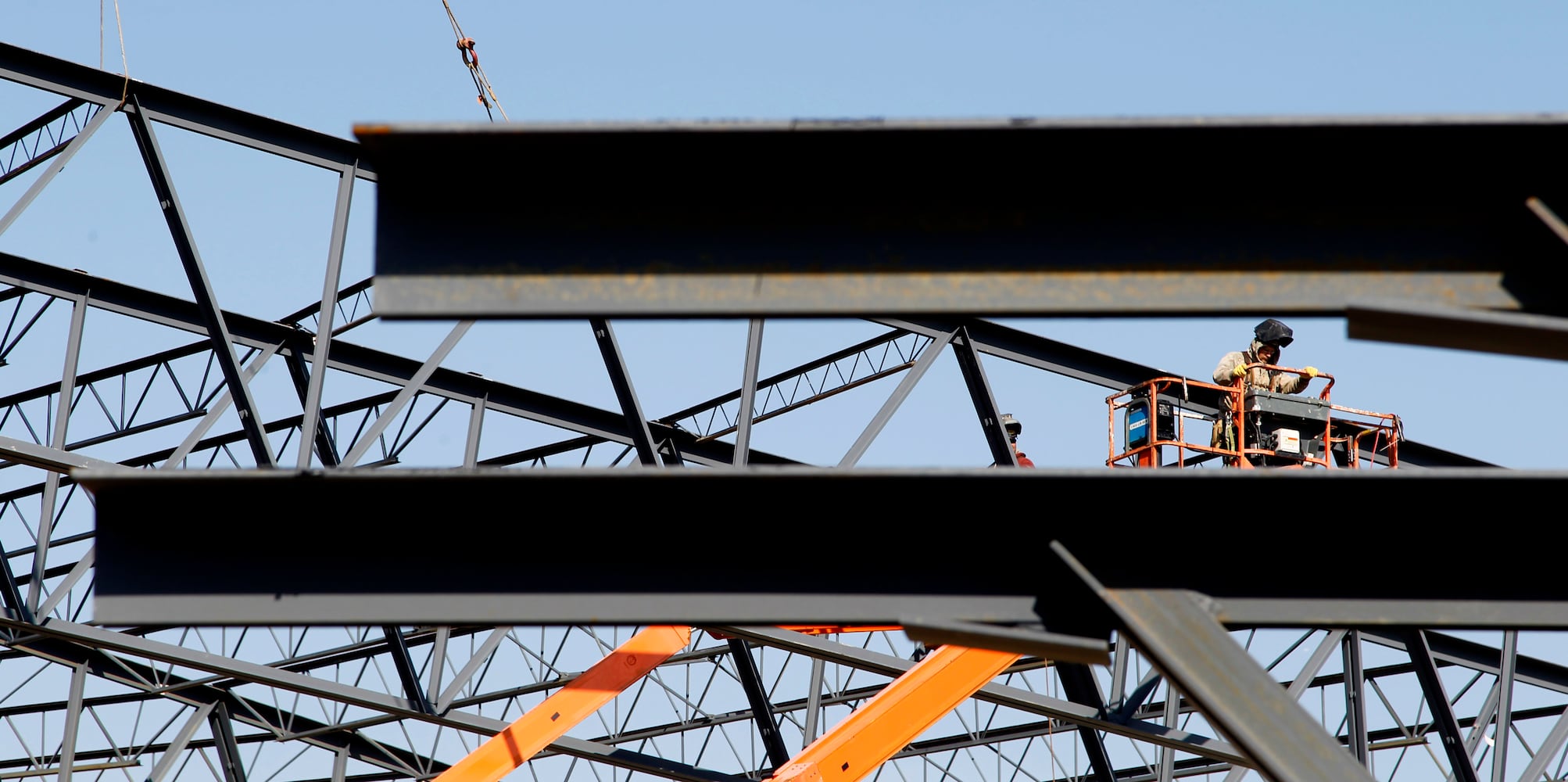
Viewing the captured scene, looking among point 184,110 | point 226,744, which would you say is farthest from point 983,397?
point 226,744

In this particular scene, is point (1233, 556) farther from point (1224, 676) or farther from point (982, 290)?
point (982, 290)

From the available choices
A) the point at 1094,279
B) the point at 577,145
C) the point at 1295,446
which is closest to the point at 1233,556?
the point at 1094,279

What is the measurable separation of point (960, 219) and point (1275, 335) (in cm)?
1318

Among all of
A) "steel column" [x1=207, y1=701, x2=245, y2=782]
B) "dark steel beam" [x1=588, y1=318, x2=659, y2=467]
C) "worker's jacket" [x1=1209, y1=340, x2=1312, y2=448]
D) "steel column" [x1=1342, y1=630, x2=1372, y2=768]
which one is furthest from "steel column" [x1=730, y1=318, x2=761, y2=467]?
"steel column" [x1=207, y1=701, x2=245, y2=782]

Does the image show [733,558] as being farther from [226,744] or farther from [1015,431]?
[226,744]

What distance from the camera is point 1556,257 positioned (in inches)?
209

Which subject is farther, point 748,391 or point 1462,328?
point 748,391

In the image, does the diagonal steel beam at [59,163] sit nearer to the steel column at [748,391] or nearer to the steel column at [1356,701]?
the steel column at [748,391]

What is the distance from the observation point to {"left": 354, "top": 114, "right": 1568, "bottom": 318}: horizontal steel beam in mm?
5348

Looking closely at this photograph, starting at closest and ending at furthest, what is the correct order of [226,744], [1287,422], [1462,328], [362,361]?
1. [1462,328]
2. [1287,422]
3. [362,361]
4. [226,744]

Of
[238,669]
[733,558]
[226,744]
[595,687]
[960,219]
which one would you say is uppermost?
[226,744]

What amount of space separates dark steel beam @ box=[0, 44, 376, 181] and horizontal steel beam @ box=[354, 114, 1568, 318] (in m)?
9.94

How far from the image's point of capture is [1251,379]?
17859 mm

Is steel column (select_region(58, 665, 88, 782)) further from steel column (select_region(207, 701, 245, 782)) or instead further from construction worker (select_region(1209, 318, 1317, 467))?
construction worker (select_region(1209, 318, 1317, 467))
